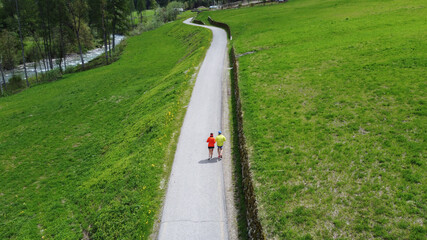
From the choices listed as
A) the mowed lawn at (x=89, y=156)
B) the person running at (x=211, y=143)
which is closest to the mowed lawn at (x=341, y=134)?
the person running at (x=211, y=143)

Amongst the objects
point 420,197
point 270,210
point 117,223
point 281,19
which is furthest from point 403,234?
point 281,19

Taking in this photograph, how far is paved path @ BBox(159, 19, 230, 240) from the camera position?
12.3 meters

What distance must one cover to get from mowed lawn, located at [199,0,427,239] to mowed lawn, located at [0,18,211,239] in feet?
22.4

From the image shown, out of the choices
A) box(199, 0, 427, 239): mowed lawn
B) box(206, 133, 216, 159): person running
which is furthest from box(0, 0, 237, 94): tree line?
box(206, 133, 216, 159): person running

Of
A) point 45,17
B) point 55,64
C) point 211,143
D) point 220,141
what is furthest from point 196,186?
point 55,64

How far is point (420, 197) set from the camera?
11500 millimetres

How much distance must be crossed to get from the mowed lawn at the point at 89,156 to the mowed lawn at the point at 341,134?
682 centimetres

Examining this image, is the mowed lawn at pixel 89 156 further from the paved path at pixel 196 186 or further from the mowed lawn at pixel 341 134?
the mowed lawn at pixel 341 134

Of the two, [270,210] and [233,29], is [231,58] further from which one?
[270,210]

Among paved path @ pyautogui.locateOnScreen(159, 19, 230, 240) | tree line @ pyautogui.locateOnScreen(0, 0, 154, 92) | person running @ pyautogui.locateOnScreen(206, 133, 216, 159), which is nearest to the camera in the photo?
paved path @ pyautogui.locateOnScreen(159, 19, 230, 240)

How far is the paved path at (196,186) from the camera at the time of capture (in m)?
Result: 12.3

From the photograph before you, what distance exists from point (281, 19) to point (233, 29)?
11547mm

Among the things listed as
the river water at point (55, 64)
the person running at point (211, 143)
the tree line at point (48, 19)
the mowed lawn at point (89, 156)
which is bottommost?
the mowed lawn at point (89, 156)

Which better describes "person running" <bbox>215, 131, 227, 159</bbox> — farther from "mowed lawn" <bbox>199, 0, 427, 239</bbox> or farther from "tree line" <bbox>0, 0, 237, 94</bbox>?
"tree line" <bbox>0, 0, 237, 94</bbox>
